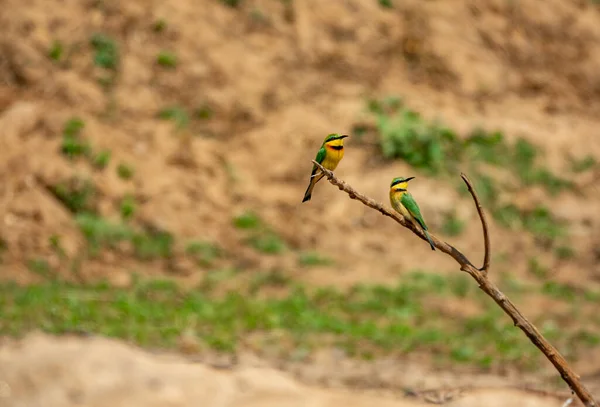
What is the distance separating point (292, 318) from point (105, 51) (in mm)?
5961

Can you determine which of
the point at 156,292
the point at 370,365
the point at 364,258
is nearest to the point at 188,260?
the point at 156,292

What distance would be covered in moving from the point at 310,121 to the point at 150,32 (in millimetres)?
2899

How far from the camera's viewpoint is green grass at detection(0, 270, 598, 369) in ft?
25.0

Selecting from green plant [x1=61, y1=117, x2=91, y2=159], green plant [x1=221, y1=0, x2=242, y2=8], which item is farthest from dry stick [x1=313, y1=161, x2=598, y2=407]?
green plant [x1=221, y1=0, x2=242, y2=8]

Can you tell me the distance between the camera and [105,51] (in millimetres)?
12281

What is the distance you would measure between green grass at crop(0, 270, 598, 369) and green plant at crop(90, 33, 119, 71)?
171 inches

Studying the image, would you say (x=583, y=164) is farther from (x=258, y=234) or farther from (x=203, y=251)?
(x=203, y=251)

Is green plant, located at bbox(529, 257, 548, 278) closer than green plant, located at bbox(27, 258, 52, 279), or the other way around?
green plant, located at bbox(27, 258, 52, 279)

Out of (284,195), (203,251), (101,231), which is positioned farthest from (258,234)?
(101,231)

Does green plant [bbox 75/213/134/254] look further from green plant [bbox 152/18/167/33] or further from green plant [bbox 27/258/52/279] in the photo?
green plant [bbox 152/18/167/33]

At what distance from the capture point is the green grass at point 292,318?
25.0 ft

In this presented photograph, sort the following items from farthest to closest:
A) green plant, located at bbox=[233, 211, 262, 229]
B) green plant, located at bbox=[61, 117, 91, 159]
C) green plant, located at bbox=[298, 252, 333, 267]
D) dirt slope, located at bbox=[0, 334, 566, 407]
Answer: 1. green plant, located at bbox=[61, 117, 91, 159]
2. green plant, located at bbox=[233, 211, 262, 229]
3. green plant, located at bbox=[298, 252, 333, 267]
4. dirt slope, located at bbox=[0, 334, 566, 407]

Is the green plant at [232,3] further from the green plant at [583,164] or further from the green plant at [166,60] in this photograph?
the green plant at [583,164]

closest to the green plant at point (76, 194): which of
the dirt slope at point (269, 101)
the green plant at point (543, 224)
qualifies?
the dirt slope at point (269, 101)
